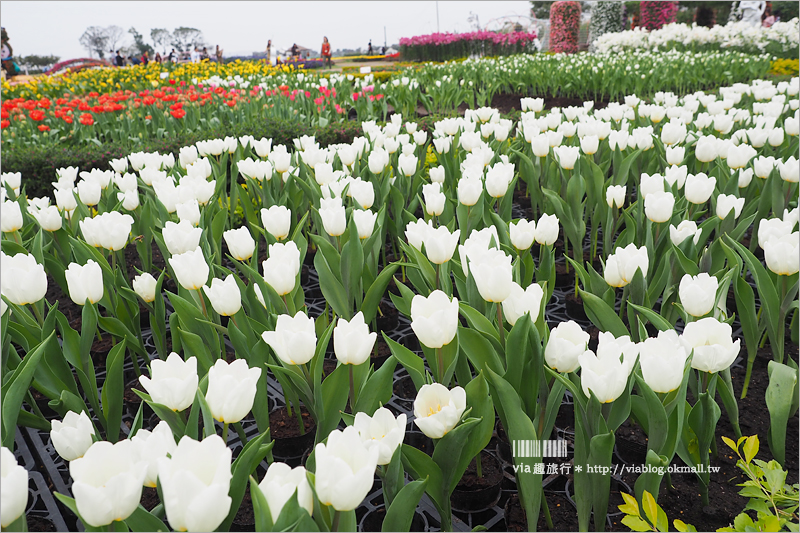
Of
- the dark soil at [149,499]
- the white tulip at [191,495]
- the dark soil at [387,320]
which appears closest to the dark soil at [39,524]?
the dark soil at [149,499]

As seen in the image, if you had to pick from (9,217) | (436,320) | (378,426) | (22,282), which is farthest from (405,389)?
(9,217)

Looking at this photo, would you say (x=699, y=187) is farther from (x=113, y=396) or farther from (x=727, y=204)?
(x=113, y=396)

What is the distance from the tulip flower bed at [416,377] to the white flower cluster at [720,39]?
1521 cm

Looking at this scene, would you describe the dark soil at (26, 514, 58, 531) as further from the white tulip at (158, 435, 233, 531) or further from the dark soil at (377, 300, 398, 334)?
the dark soil at (377, 300, 398, 334)

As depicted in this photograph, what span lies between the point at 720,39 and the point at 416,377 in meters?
19.0

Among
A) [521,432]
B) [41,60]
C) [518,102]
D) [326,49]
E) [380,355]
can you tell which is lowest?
[380,355]

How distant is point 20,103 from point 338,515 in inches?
304

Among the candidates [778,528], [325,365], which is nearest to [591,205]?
[325,365]

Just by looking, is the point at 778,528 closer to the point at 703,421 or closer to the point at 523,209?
the point at 703,421

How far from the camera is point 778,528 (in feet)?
3.15

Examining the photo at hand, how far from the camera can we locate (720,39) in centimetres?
1622

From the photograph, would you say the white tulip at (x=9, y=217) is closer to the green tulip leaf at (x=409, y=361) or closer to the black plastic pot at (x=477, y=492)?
the green tulip leaf at (x=409, y=361)

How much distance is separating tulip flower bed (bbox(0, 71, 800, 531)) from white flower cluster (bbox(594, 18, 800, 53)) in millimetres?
15207

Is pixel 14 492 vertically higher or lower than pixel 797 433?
higher
